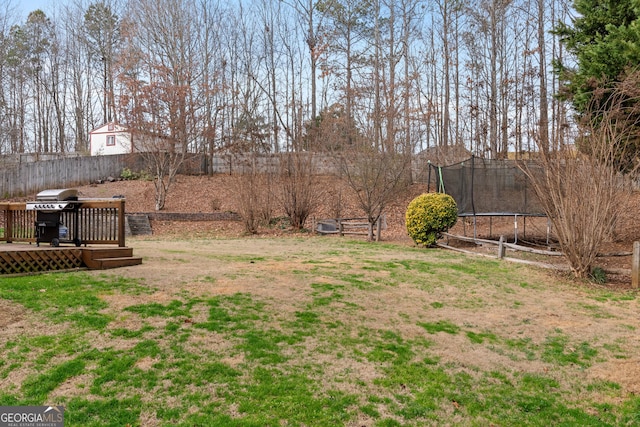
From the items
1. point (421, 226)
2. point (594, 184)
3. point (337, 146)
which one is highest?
point (337, 146)

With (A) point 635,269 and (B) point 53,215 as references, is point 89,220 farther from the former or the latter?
(A) point 635,269

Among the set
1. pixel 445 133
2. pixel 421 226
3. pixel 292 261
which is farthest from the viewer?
pixel 445 133

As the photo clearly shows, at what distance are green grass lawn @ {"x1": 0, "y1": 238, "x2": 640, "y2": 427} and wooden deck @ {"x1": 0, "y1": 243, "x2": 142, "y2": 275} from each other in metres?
0.33

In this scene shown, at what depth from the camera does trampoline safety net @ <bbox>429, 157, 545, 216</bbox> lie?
1297 centimetres

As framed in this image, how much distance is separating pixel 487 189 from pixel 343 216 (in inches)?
293

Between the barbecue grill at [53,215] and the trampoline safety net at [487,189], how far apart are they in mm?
9295

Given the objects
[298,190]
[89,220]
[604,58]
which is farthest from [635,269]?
[298,190]

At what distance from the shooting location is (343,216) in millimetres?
Answer: 19531

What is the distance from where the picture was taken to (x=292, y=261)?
9133 millimetres

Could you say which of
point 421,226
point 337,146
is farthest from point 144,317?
point 337,146

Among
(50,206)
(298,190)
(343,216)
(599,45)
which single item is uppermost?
(599,45)

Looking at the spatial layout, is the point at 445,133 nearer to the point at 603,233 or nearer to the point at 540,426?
the point at 603,233

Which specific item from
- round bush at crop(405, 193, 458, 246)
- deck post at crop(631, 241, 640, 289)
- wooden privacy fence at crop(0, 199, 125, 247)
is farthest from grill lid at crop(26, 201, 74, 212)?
deck post at crop(631, 241, 640, 289)

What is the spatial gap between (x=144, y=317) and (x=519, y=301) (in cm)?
498
